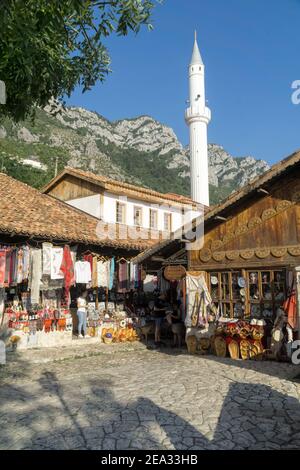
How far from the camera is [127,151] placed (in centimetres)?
9262

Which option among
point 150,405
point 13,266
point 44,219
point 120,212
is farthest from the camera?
point 120,212

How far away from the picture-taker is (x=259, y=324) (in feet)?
34.8

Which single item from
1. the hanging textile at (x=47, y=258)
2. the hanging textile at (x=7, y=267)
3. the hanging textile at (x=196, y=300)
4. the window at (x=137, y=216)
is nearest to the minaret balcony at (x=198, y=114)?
the window at (x=137, y=216)

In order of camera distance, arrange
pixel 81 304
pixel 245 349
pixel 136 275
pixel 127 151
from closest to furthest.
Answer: pixel 245 349 → pixel 81 304 → pixel 136 275 → pixel 127 151

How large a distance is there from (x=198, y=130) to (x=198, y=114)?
1.78 metres

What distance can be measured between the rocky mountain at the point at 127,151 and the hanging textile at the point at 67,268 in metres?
29.7

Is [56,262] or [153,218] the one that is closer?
[56,262]

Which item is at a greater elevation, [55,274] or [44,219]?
[44,219]

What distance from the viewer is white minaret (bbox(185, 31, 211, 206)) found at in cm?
4216

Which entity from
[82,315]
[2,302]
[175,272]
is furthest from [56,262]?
[175,272]

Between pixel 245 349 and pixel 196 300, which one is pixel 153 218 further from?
pixel 245 349

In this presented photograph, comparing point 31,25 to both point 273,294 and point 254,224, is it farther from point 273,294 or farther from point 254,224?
point 273,294

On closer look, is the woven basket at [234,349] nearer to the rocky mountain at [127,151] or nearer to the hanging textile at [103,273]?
the hanging textile at [103,273]
